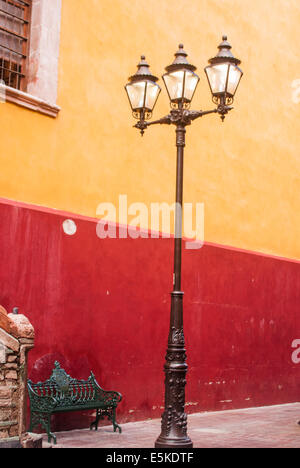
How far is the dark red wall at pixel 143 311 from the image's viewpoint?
8.22 m

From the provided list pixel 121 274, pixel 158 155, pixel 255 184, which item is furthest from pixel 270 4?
pixel 121 274

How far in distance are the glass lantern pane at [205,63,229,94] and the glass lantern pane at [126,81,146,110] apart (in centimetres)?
78

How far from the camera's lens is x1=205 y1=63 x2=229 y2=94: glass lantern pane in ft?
23.2

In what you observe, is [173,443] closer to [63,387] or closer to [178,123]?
[63,387]

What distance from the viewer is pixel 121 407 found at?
915cm

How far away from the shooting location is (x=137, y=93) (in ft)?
24.6

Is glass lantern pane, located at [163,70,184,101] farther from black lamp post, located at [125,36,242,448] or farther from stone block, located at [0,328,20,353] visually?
stone block, located at [0,328,20,353]

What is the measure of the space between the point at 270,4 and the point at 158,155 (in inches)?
197

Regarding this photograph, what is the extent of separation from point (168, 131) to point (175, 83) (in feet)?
11.2

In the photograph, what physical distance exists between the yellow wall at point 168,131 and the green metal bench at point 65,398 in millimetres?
2264

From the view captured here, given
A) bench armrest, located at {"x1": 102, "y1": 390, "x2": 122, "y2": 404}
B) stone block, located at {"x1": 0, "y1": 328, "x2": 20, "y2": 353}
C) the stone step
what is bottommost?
the stone step

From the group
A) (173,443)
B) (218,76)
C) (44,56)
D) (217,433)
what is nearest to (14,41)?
(44,56)

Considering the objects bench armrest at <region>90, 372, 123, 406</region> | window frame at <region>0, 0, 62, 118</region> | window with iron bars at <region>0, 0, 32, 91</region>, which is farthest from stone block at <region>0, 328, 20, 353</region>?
window with iron bars at <region>0, 0, 32, 91</region>

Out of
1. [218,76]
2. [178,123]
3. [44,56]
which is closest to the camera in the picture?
[218,76]
